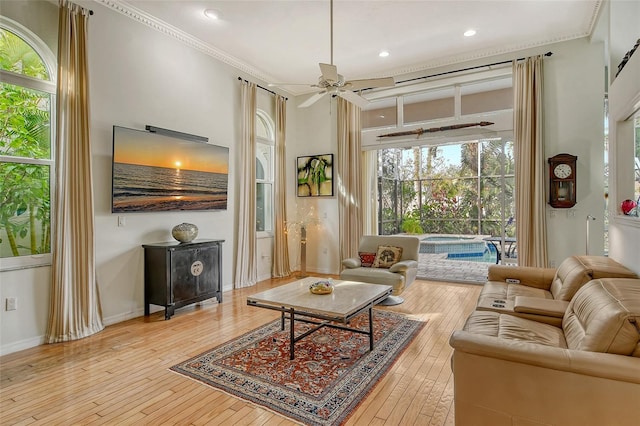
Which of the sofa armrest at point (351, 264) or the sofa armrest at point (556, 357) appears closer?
the sofa armrest at point (556, 357)

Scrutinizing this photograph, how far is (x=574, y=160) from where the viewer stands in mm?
4766

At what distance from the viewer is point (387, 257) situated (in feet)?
15.7

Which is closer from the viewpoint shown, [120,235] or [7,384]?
[7,384]

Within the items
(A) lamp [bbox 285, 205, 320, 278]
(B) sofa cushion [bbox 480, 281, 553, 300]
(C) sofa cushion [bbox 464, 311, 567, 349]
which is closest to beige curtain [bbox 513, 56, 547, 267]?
(B) sofa cushion [bbox 480, 281, 553, 300]

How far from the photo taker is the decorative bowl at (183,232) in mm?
4359

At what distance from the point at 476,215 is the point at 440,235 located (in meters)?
0.95

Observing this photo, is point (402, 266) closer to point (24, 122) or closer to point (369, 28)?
point (369, 28)

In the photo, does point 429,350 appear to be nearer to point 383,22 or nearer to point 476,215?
point 383,22

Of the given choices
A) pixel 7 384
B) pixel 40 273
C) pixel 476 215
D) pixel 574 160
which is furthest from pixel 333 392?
pixel 476 215

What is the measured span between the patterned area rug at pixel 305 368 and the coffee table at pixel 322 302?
0.56ft

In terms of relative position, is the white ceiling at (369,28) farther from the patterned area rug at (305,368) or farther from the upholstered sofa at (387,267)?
the patterned area rug at (305,368)

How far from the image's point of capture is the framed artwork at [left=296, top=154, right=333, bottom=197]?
21.9ft

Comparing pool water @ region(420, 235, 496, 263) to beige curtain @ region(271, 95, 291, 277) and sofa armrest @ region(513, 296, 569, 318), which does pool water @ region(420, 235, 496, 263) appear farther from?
sofa armrest @ region(513, 296, 569, 318)

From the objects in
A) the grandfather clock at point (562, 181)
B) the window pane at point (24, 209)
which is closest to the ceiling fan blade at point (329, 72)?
the window pane at point (24, 209)
